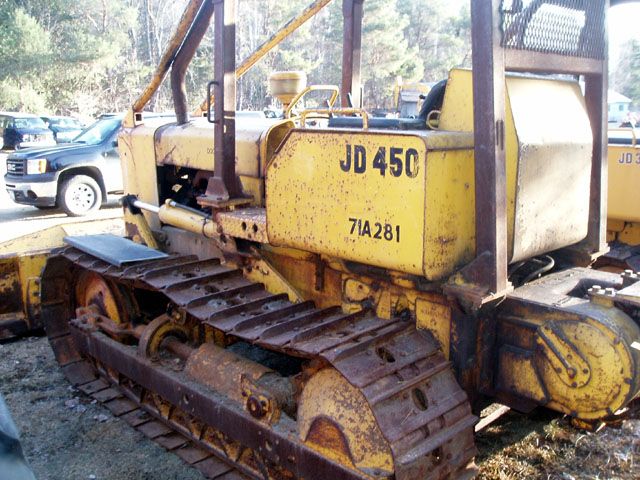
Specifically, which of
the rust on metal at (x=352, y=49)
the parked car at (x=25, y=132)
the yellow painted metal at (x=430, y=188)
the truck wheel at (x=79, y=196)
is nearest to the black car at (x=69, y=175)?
the truck wheel at (x=79, y=196)

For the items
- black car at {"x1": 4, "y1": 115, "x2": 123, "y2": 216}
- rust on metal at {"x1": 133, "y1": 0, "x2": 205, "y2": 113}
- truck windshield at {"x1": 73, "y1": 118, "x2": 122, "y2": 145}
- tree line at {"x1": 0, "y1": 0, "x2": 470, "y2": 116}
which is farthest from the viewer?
tree line at {"x1": 0, "y1": 0, "x2": 470, "y2": 116}

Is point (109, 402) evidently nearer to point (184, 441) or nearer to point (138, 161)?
point (184, 441)

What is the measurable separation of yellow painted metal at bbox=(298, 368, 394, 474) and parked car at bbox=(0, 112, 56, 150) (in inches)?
878

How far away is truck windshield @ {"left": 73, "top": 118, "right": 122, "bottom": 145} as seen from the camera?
12.8 meters

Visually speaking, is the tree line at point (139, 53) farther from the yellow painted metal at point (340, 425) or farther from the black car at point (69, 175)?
the yellow painted metal at point (340, 425)

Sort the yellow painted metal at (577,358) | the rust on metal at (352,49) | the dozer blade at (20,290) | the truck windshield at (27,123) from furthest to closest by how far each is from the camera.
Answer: the truck windshield at (27,123)
the dozer blade at (20,290)
the rust on metal at (352,49)
the yellow painted metal at (577,358)

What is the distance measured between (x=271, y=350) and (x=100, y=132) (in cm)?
1035

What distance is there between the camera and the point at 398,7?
47719 mm

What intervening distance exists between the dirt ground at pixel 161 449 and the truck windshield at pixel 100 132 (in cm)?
885

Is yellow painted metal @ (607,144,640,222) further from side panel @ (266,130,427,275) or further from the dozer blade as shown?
the dozer blade

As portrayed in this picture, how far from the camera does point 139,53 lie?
43125 millimetres

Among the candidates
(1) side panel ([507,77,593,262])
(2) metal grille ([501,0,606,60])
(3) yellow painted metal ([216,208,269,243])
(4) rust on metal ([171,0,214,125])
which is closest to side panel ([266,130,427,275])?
(3) yellow painted metal ([216,208,269,243])

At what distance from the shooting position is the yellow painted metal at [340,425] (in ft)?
9.33

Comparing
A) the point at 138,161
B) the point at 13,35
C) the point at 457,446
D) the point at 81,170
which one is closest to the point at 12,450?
the point at 457,446
